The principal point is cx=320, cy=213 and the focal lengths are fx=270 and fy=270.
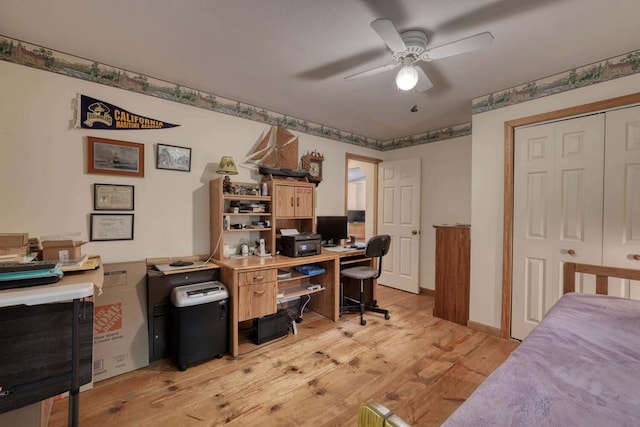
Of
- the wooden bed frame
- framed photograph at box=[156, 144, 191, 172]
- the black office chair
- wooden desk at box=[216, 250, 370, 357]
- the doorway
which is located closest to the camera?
the wooden bed frame

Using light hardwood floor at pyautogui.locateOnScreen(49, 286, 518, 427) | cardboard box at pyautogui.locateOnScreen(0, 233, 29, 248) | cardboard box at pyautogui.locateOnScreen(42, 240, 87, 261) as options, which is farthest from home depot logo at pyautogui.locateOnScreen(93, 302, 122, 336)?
cardboard box at pyautogui.locateOnScreen(0, 233, 29, 248)

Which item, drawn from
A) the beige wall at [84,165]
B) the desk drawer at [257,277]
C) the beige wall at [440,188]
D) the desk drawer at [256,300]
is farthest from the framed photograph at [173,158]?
the beige wall at [440,188]

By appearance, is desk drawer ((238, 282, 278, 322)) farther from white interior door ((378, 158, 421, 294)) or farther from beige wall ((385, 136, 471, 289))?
beige wall ((385, 136, 471, 289))

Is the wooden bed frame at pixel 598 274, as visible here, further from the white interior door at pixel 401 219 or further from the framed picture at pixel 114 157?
the framed picture at pixel 114 157

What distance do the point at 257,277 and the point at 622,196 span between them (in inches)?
118

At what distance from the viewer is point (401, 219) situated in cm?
420

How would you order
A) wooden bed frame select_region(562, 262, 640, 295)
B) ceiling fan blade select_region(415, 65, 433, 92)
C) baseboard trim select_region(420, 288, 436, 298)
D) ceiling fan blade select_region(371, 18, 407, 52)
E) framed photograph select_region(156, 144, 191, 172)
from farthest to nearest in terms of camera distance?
baseboard trim select_region(420, 288, 436, 298)
framed photograph select_region(156, 144, 191, 172)
ceiling fan blade select_region(415, 65, 433, 92)
wooden bed frame select_region(562, 262, 640, 295)
ceiling fan blade select_region(371, 18, 407, 52)

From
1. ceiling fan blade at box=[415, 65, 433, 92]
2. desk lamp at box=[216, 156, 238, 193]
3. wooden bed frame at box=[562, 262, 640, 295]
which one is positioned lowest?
wooden bed frame at box=[562, 262, 640, 295]

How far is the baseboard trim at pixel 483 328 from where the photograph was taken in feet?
8.84

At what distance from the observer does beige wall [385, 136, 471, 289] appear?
363cm

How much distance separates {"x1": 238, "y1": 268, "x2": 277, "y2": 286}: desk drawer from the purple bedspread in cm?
190

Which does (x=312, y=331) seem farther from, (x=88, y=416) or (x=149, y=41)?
(x=149, y=41)

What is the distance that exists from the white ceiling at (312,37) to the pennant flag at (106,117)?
0.35 metres

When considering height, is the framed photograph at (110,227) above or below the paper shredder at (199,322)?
above
